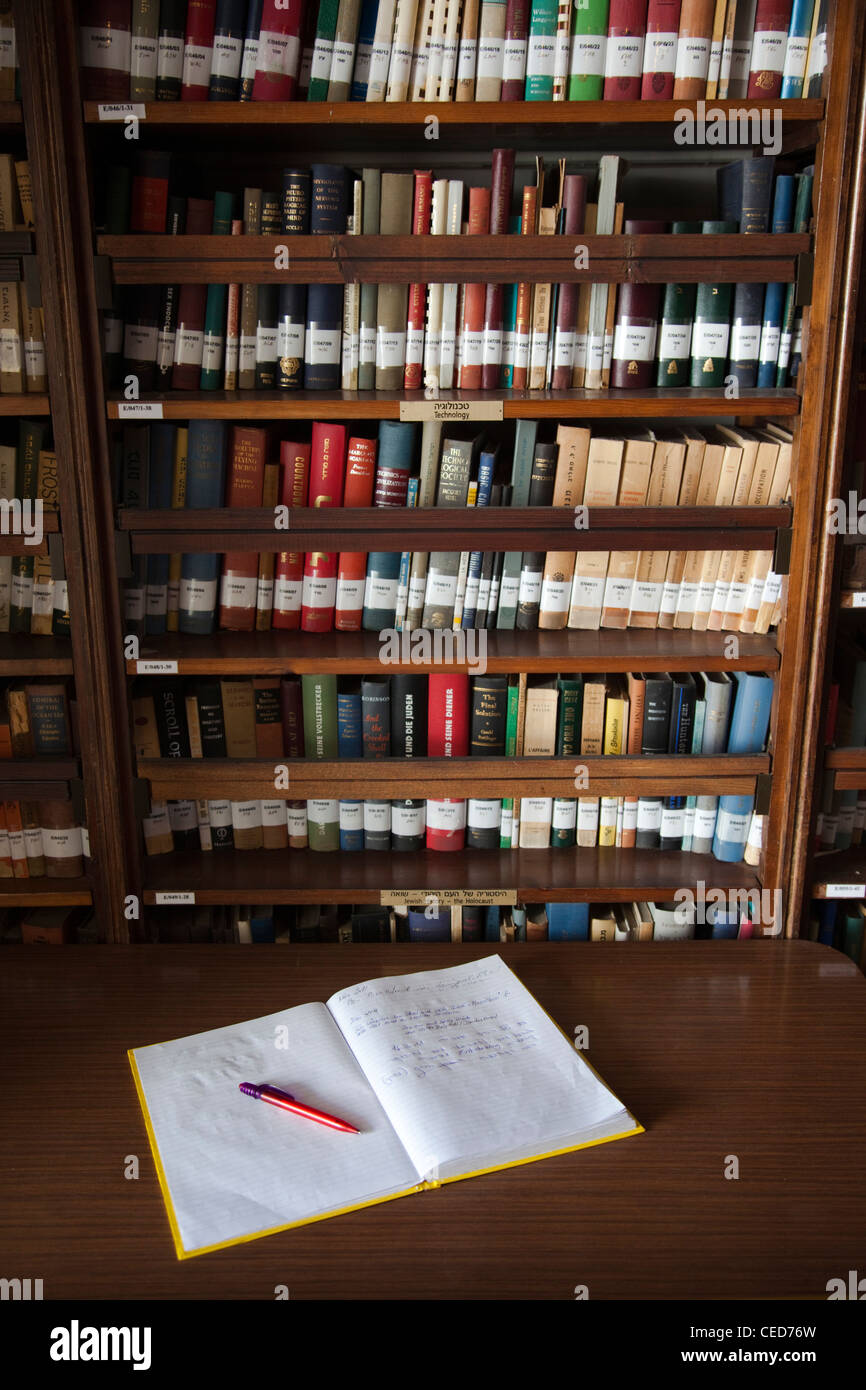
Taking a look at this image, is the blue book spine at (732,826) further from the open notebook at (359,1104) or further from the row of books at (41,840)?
the row of books at (41,840)

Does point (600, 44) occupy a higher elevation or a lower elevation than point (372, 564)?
higher

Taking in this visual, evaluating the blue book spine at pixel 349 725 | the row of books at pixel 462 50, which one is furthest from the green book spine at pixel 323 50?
the blue book spine at pixel 349 725

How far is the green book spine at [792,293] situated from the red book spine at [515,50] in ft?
1.52

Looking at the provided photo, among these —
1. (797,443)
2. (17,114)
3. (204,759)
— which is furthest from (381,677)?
(17,114)

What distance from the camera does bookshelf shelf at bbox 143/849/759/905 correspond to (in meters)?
2.10

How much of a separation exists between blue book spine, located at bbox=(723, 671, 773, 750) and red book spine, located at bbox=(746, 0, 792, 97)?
940 mm

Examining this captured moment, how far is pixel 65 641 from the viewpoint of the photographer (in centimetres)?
209

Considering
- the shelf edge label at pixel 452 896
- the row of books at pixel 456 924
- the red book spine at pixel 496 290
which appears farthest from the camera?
the row of books at pixel 456 924

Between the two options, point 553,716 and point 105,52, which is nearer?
point 105,52

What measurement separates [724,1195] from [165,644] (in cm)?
126

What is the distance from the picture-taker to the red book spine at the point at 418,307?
1.86 meters

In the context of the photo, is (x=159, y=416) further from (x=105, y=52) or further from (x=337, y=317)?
(x=105, y=52)

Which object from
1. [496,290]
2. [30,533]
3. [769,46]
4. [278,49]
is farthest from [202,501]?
[769,46]

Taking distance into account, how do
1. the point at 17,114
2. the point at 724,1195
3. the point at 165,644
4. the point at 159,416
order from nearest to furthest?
the point at 724,1195, the point at 17,114, the point at 159,416, the point at 165,644
